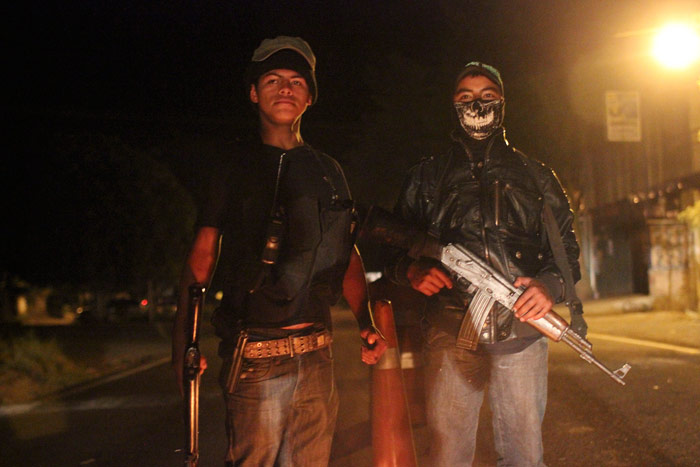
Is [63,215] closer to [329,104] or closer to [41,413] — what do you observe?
[41,413]

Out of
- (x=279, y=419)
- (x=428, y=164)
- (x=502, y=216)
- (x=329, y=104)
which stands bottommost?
(x=279, y=419)

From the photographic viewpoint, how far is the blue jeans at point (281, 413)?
2361mm

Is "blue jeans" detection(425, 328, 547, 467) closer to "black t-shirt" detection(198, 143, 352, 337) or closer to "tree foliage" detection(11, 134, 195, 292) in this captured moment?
"black t-shirt" detection(198, 143, 352, 337)

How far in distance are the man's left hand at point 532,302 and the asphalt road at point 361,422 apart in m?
1.08

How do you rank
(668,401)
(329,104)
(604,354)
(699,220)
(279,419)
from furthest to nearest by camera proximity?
(329,104), (699,220), (604,354), (668,401), (279,419)

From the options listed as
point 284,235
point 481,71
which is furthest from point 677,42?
point 284,235

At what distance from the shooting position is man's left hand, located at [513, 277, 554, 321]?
262 centimetres

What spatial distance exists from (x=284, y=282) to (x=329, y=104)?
968 inches

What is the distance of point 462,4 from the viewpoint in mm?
20625

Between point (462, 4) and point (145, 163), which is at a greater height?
point (462, 4)

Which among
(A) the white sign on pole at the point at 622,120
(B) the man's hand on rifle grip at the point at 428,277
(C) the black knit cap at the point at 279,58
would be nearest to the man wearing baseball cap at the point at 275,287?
(C) the black knit cap at the point at 279,58

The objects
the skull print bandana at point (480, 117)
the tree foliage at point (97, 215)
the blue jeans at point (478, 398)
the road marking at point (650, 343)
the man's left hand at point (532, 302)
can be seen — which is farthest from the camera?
the tree foliage at point (97, 215)

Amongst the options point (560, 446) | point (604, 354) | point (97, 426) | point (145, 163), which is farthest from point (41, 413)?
point (145, 163)

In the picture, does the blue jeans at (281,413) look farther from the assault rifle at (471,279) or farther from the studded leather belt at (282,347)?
the assault rifle at (471,279)
